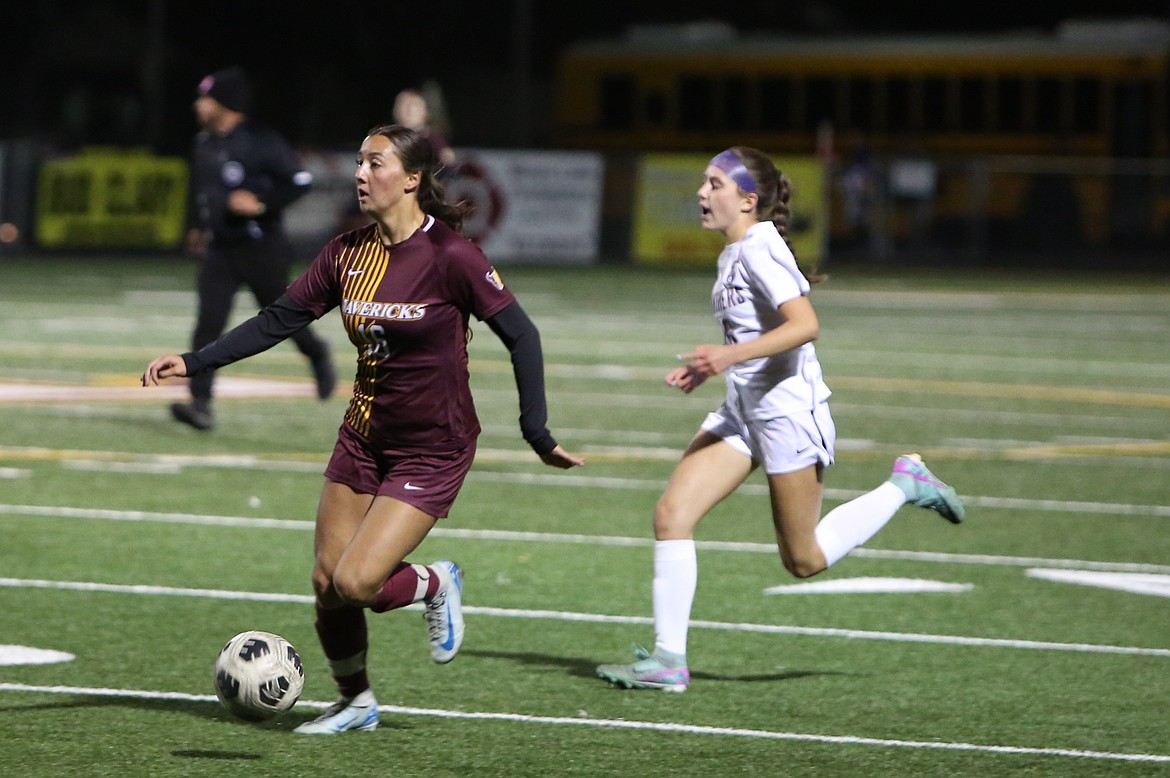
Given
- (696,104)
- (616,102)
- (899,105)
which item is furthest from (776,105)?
(616,102)

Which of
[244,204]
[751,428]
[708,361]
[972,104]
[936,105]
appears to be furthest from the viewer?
[936,105]

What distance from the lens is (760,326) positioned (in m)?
7.88

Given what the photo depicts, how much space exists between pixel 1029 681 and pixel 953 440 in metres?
7.73

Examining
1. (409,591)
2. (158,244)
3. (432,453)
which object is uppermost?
(432,453)

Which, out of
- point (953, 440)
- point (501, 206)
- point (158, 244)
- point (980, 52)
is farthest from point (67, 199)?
point (953, 440)

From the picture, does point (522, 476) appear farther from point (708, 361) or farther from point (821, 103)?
point (821, 103)

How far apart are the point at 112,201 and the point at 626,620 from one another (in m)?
29.8

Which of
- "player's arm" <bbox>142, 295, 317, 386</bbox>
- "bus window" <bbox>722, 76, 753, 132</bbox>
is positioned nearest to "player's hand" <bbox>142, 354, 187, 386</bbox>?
"player's arm" <bbox>142, 295, 317, 386</bbox>

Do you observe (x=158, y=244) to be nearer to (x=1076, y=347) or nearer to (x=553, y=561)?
(x=1076, y=347)

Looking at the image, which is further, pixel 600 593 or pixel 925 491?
pixel 600 593

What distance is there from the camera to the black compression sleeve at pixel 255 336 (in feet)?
23.1

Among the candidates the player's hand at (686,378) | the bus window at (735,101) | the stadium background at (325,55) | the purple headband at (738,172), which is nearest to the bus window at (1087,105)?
the stadium background at (325,55)

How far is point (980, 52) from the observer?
1665 inches

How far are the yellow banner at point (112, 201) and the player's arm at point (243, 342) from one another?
30308mm
